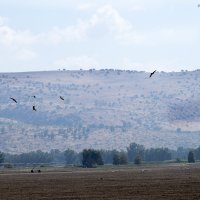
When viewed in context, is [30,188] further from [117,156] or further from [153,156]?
[153,156]

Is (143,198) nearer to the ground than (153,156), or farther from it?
nearer to the ground

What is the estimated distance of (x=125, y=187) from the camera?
68562 millimetres

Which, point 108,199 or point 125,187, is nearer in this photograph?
point 108,199

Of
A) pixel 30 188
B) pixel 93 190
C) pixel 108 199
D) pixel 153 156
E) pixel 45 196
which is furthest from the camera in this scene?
pixel 153 156

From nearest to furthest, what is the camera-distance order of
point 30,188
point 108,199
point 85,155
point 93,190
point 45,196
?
point 108,199 < point 45,196 < point 93,190 < point 30,188 < point 85,155

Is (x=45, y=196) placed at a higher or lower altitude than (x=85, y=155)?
lower

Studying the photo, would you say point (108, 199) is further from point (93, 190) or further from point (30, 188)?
point (30, 188)

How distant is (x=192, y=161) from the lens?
156m

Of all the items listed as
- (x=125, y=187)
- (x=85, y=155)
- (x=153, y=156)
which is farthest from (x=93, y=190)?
(x=153, y=156)

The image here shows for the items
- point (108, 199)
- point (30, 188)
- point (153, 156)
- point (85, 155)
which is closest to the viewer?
point (108, 199)

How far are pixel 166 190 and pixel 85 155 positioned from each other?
87.8 metres

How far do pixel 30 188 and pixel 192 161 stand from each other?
88.1m

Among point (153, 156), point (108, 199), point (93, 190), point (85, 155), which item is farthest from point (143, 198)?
point (153, 156)

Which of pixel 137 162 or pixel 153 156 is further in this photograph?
pixel 153 156
